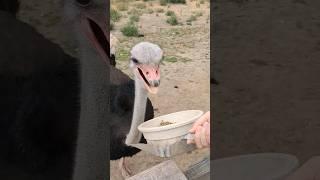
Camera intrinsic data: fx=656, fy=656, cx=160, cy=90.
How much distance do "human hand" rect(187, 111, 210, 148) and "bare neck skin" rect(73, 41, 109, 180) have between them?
0.83 feet

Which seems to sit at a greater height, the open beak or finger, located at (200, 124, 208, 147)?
the open beak

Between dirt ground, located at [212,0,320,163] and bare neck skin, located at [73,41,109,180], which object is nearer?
dirt ground, located at [212,0,320,163]

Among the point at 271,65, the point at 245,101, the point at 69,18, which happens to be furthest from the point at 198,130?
the point at 69,18

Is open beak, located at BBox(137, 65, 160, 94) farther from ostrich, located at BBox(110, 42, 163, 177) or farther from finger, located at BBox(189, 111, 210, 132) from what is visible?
finger, located at BBox(189, 111, 210, 132)

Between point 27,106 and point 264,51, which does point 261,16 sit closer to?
point 264,51

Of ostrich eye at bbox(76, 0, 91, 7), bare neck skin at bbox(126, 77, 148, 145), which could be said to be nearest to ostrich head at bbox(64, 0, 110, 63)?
ostrich eye at bbox(76, 0, 91, 7)

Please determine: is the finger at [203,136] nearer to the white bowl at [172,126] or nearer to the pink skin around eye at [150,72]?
the white bowl at [172,126]

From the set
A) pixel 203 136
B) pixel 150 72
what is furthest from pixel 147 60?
pixel 203 136

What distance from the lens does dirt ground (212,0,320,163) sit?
164 centimetres

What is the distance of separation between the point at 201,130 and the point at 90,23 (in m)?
0.39

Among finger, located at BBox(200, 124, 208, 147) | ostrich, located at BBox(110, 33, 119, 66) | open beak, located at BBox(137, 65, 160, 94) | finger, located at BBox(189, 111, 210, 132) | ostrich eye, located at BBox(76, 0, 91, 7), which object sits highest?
ostrich eye, located at BBox(76, 0, 91, 7)

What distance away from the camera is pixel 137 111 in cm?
171

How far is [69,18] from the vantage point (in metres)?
1.67

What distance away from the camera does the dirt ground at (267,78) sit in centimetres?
164
